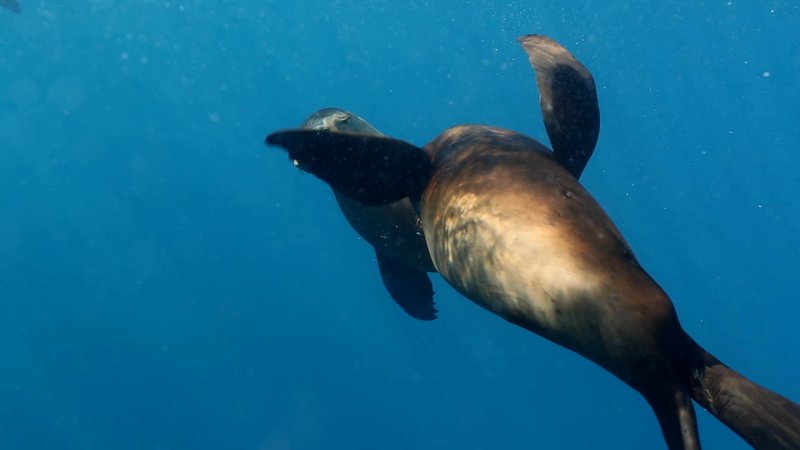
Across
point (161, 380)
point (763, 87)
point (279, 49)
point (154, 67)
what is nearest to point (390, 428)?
point (161, 380)

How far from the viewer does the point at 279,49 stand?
83.1m

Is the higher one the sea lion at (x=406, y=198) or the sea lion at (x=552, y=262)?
the sea lion at (x=406, y=198)

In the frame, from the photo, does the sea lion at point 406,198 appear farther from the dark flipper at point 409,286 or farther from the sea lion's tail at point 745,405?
the sea lion's tail at point 745,405

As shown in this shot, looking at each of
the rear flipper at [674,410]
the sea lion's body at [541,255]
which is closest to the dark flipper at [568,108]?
the sea lion's body at [541,255]

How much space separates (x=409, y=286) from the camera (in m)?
7.86

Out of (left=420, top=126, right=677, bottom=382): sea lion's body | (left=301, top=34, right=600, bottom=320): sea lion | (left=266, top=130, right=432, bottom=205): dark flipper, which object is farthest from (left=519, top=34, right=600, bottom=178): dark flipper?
(left=266, top=130, right=432, bottom=205): dark flipper

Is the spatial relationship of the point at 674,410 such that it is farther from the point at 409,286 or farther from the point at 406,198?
the point at 409,286

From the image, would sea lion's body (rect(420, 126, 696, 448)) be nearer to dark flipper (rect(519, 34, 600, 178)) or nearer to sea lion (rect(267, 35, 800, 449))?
sea lion (rect(267, 35, 800, 449))

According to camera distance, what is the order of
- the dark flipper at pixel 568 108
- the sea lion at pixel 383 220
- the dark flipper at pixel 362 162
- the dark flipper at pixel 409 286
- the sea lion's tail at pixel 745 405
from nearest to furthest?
the sea lion's tail at pixel 745 405 < the dark flipper at pixel 362 162 < the dark flipper at pixel 568 108 < the sea lion at pixel 383 220 < the dark flipper at pixel 409 286

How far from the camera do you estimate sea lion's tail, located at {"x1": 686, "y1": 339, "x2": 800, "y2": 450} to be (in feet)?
7.64

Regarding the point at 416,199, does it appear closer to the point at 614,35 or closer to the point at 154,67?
the point at 614,35

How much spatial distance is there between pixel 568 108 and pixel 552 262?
1801mm

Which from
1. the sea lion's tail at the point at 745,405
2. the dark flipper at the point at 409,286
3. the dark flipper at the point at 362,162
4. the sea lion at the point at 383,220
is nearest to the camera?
the sea lion's tail at the point at 745,405

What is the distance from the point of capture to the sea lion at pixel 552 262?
2.39m
